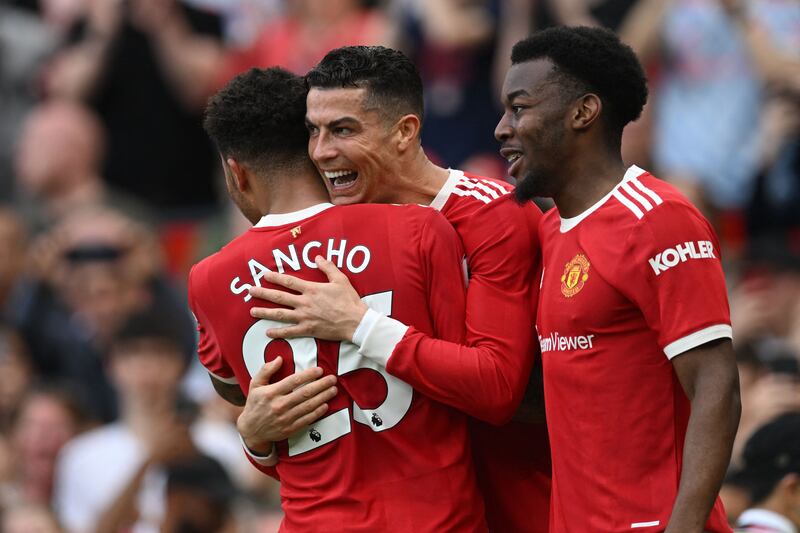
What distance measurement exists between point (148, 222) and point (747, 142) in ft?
13.4

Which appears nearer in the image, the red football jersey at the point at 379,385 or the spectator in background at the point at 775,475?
the red football jersey at the point at 379,385

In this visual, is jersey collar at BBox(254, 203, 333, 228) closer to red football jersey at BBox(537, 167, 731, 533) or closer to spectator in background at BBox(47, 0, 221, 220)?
red football jersey at BBox(537, 167, 731, 533)

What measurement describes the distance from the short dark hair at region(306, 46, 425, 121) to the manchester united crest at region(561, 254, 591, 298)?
0.73 metres

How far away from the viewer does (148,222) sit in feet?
33.3

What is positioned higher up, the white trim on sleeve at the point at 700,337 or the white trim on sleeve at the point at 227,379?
the white trim on sleeve at the point at 700,337

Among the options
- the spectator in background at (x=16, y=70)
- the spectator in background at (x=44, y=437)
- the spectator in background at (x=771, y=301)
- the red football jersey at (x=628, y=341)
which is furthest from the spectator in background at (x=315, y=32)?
the red football jersey at (x=628, y=341)

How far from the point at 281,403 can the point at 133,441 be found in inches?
176

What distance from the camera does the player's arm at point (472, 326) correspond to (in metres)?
4.15

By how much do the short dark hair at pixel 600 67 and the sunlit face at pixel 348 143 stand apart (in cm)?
51

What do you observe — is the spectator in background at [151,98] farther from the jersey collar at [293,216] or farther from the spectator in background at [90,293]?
the jersey collar at [293,216]

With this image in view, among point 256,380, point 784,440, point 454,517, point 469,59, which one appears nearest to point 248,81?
point 256,380

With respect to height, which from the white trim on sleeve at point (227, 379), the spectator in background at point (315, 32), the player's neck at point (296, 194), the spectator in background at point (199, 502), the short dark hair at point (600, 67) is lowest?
the spectator in background at point (199, 502)

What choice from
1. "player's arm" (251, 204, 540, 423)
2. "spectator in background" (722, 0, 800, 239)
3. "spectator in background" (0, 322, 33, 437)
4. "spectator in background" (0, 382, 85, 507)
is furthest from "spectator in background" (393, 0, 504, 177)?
"player's arm" (251, 204, 540, 423)

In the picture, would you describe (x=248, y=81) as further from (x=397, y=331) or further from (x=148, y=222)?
(x=148, y=222)
